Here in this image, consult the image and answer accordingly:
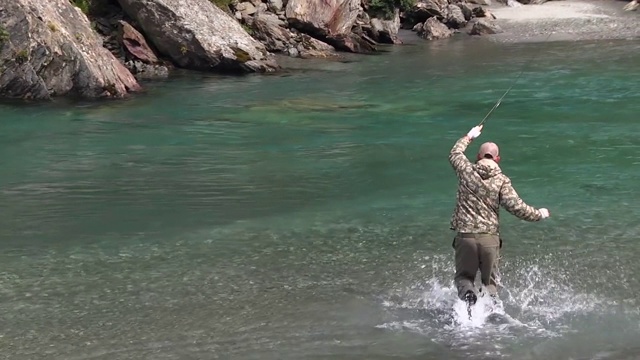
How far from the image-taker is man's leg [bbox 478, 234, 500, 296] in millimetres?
10008

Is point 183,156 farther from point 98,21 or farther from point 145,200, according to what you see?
point 98,21

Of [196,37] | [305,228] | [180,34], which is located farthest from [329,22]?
[305,228]

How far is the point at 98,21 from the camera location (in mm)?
34656

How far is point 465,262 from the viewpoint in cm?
1016

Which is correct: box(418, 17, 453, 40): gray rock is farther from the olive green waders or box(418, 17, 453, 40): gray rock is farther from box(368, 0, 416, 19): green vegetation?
the olive green waders

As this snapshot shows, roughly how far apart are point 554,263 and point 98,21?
86.8 ft

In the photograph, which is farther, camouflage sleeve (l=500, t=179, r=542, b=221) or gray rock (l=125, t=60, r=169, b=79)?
gray rock (l=125, t=60, r=169, b=79)

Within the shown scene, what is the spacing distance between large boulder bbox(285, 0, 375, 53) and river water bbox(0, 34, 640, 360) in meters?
11.8

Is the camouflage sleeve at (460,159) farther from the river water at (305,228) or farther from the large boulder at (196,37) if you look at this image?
the large boulder at (196,37)

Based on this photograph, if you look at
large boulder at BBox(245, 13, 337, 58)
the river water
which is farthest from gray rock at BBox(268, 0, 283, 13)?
the river water

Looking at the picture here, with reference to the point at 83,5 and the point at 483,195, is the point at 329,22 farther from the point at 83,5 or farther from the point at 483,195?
the point at 483,195

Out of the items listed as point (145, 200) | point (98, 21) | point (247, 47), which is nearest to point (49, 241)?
point (145, 200)

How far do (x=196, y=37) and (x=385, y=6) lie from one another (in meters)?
14.1

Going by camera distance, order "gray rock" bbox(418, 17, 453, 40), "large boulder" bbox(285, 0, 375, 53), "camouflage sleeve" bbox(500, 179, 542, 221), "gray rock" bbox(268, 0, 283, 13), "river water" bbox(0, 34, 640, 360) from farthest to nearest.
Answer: "gray rock" bbox(418, 17, 453, 40) < "gray rock" bbox(268, 0, 283, 13) < "large boulder" bbox(285, 0, 375, 53) < "river water" bbox(0, 34, 640, 360) < "camouflage sleeve" bbox(500, 179, 542, 221)
